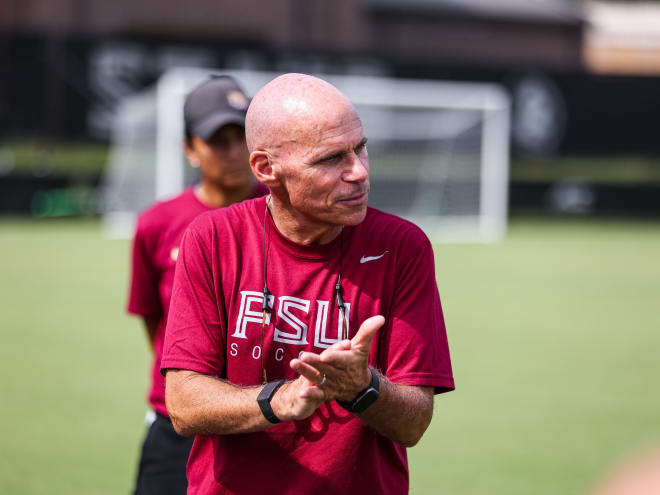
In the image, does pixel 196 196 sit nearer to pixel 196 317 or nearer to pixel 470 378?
pixel 196 317

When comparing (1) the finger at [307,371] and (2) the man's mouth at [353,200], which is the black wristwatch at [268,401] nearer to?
(1) the finger at [307,371]

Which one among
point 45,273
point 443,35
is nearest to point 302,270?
point 45,273

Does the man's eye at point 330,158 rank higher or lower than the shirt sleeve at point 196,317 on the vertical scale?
higher

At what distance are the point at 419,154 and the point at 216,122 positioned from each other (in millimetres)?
19843

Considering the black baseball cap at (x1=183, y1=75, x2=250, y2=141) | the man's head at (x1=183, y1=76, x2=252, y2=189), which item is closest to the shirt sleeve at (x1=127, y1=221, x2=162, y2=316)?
the man's head at (x1=183, y1=76, x2=252, y2=189)

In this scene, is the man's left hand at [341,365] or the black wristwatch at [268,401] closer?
the man's left hand at [341,365]

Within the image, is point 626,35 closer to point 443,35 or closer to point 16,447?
point 443,35

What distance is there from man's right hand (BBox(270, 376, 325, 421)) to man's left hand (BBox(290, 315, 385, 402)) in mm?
23

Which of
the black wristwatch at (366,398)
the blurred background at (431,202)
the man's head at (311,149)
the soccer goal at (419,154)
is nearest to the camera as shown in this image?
the black wristwatch at (366,398)

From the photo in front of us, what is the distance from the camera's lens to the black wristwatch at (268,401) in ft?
6.91

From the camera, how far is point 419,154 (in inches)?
916

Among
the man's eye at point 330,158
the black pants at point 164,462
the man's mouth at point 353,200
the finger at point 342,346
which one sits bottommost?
the black pants at point 164,462

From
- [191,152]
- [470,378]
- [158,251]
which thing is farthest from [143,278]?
[470,378]

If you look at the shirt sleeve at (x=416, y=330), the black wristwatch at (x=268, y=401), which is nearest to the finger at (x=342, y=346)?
the black wristwatch at (x=268, y=401)
